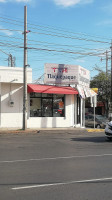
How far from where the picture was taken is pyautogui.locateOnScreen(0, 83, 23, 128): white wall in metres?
22.5

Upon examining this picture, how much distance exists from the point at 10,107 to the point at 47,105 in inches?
123

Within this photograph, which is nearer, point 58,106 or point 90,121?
point 58,106

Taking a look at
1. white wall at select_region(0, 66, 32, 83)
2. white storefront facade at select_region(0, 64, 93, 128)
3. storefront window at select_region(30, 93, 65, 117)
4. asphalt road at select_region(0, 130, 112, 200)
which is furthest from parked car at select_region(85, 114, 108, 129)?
asphalt road at select_region(0, 130, 112, 200)

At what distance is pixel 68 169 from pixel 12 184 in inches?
85.8

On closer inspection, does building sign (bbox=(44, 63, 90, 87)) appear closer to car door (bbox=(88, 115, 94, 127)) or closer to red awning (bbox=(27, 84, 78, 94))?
red awning (bbox=(27, 84, 78, 94))

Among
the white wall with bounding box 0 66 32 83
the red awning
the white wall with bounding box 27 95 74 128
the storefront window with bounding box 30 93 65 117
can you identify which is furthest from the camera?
the storefront window with bounding box 30 93 65 117

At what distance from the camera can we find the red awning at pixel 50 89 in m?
22.2

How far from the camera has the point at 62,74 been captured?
79.8 feet

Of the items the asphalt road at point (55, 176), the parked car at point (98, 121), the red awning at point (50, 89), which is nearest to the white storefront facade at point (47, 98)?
the red awning at point (50, 89)

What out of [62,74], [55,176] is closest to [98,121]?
[62,74]

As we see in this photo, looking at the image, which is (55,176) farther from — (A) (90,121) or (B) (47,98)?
(A) (90,121)

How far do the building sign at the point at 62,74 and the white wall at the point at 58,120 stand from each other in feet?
4.60

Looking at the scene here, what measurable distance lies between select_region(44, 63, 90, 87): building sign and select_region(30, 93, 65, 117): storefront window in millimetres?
1267

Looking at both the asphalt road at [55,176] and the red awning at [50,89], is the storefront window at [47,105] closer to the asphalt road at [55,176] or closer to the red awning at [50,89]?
the red awning at [50,89]
